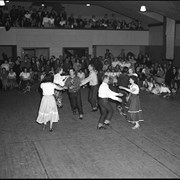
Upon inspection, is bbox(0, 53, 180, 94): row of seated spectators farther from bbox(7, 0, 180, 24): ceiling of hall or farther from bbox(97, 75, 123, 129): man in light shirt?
bbox(97, 75, 123, 129): man in light shirt

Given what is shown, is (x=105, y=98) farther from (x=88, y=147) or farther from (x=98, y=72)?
(x=98, y=72)

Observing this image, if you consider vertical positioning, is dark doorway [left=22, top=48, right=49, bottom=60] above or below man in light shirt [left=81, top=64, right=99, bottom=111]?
above

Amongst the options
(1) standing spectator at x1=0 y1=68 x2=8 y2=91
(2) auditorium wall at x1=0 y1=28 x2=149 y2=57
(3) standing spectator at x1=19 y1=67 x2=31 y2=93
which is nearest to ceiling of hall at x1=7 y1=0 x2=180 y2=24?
(2) auditorium wall at x1=0 y1=28 x2=149 y2=57

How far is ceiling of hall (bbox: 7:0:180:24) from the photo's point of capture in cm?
1575

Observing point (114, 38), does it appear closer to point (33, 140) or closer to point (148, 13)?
point (148, 13)

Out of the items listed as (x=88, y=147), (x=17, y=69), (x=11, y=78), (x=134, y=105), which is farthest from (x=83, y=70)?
(x=88, y=147)

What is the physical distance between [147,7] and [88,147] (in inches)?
493

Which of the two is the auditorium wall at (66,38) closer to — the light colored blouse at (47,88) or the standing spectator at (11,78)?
the standing spectator at (11,78)

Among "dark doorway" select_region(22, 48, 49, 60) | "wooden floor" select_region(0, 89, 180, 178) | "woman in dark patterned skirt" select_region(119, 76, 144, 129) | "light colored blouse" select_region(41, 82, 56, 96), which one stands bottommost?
"wooden floor" select_region(0, 89, 180, 178)

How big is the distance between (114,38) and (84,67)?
4.92 meters

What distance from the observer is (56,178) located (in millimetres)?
5312

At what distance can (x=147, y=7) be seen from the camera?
17234mm

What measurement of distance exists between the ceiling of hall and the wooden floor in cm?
769

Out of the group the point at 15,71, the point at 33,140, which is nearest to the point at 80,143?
the point at 33,140
